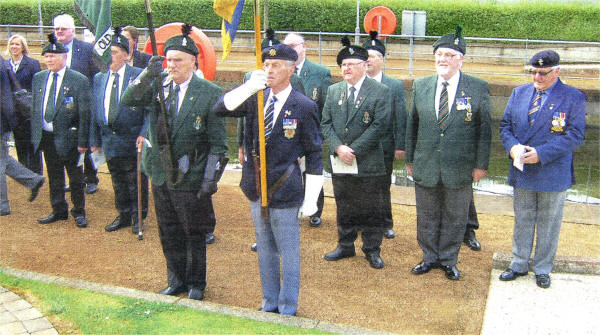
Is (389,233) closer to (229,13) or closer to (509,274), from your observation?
(509,274)

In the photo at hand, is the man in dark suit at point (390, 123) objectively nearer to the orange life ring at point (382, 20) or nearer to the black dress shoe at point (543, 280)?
the black dress shoe at point (543, 280)

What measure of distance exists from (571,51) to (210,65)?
39.3ft

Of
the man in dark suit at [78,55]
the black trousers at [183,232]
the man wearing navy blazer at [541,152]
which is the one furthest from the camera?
the man in dark suit at [78,55]

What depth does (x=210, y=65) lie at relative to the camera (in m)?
9.13

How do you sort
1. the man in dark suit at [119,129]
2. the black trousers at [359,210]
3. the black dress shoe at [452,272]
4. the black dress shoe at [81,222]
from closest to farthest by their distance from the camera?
1. the black dress shoe at [452,272]
2. the black trousers at [359,210]
3. the man in dark suit at [119,129]
4. the black dress shoe at [81,222]

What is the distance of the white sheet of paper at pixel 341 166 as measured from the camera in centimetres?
622

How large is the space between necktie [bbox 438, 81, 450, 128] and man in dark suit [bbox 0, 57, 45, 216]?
4.25m

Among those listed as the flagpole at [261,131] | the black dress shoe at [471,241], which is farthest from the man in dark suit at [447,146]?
the flagpole at [261,131]

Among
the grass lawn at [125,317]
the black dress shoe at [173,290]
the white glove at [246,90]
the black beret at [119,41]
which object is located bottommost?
the black dress shoe at [173,290]

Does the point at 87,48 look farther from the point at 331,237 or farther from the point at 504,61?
the point at 504,61

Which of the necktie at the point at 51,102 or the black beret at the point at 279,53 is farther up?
the black beret at the point at 279,53

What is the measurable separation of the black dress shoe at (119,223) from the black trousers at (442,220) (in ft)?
10.4

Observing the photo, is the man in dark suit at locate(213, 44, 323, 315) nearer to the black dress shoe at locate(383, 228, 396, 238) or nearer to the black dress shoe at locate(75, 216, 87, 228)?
the black dress shoe at locate(383, 228, 396, 238)

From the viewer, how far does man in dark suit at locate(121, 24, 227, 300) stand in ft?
17.1
